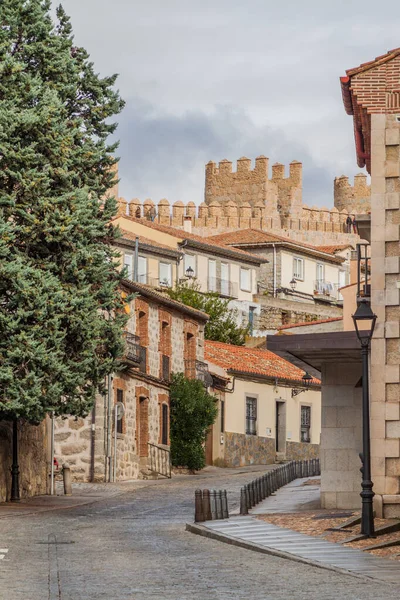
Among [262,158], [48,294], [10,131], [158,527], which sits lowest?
[158,527]

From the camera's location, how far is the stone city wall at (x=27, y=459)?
3356cm

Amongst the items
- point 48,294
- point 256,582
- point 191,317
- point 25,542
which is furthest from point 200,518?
point 191,317

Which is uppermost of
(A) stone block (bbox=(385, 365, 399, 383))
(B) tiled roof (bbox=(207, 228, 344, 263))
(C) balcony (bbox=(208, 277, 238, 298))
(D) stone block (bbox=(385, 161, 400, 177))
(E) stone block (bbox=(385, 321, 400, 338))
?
(B) tiled roof (bbox=(207, 228, 344, 263))

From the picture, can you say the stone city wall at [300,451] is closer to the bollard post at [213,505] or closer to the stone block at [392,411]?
the bollard post at [213,505]

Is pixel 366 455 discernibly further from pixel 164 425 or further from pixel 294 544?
pixel 164 425

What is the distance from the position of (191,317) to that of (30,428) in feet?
56.3

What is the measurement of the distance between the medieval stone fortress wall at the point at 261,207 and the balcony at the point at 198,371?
155 feet

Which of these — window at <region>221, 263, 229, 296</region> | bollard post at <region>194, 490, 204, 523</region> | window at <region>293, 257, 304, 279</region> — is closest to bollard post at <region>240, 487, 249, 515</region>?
bollard post at <region>194, 490, 204, 523</region>

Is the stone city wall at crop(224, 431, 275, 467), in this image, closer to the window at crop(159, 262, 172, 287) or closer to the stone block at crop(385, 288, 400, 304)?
the window at crop(159, 262, 172, 287)

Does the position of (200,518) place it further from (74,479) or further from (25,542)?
(74,479)

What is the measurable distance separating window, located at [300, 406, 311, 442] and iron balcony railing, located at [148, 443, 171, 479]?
521 inches

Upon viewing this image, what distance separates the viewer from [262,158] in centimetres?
12444

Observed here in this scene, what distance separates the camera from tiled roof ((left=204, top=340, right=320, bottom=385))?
182ft

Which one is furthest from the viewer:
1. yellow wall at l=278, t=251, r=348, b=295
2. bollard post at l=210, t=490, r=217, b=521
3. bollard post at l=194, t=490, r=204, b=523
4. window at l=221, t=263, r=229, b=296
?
yellow wall at l=278, t=251, r=348, b=295
